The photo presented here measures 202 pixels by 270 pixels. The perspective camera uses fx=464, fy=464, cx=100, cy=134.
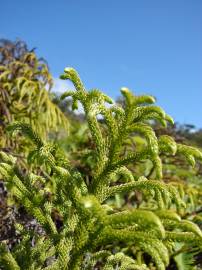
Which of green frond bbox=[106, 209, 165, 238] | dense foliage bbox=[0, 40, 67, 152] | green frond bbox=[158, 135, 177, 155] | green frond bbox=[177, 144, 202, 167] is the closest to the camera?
green frond bbox=[106, 209, 165, 238]

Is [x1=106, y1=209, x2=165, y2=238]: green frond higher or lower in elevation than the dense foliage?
lower

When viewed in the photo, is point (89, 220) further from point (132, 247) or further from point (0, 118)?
point (0, 118)

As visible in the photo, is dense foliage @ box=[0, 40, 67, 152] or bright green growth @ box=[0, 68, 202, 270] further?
dense foliage @ box=[0, 40, 67, 152]

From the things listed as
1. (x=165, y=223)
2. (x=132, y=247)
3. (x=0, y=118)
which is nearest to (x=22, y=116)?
(x=0, y=118)

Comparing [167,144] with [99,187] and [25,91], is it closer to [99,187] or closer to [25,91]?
[99,187]

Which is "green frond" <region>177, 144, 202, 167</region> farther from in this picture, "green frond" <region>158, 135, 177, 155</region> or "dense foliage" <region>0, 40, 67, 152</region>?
"dense foliage" <region>0, 40, 67, 152</region>

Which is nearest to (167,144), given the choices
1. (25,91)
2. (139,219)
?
(139,219)

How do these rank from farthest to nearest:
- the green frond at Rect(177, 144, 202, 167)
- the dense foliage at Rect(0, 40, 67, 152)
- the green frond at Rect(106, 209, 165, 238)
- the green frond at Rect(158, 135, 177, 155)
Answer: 1. the dense foliage at Rect(0, 40, 67, 152)
2. the green frond at Rect(177, 144, 202, 167)
3. the green frond at Rect(158, 135, 177, 155)
4. the green frond at Rect(106, 209, 165, 238)

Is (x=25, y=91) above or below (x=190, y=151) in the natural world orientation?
above

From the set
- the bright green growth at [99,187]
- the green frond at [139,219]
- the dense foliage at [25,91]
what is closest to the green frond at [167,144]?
the bright green growth at [99,187]

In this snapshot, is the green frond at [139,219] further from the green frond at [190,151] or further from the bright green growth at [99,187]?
the green frond at [190,151]

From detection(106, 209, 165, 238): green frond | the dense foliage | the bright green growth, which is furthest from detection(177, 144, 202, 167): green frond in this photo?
the dense foliage
